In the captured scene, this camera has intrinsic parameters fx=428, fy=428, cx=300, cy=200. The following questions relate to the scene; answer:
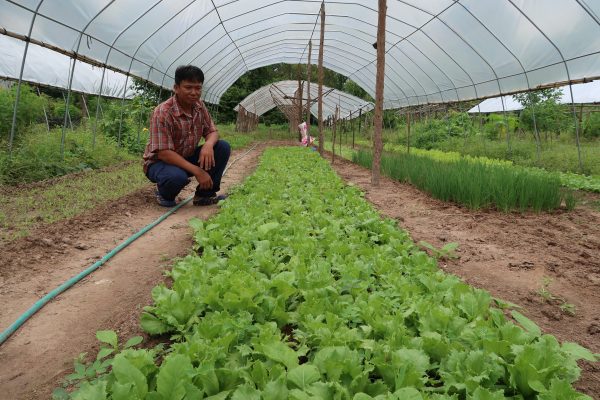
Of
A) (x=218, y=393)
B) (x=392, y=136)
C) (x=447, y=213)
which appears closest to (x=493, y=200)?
(x=447, y=213)

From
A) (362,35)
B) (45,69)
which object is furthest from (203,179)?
(362,35)

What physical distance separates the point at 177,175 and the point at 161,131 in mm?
498

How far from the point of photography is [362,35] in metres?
13.8

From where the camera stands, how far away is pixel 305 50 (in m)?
18.8

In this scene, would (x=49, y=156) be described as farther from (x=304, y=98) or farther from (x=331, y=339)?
(x=304, y=98)

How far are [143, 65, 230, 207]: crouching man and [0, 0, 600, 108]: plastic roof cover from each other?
352 centimetres

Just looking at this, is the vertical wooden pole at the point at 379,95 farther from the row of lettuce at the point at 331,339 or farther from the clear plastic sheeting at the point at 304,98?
the clear plastic sheeting at the point at 304,98

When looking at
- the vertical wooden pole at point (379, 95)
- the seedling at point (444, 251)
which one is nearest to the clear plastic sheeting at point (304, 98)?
the vertical wooden pole at point (379, 95)

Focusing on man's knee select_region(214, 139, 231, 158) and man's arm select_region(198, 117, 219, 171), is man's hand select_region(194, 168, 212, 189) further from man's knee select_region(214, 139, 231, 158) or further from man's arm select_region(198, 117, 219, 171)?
man's knee select_region(214, 139, 231, 158)

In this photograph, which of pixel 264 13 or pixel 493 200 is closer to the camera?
pixel 493 200

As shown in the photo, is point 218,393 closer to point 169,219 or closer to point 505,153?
point 169,219

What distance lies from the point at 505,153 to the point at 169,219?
10365mm

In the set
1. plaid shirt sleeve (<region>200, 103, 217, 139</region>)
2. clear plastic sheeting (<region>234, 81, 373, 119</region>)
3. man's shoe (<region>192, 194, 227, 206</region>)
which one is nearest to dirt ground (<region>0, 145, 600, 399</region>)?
man's shoe (<region>192, 194, 227, 206</region>)

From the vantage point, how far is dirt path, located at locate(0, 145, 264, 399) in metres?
1.85
